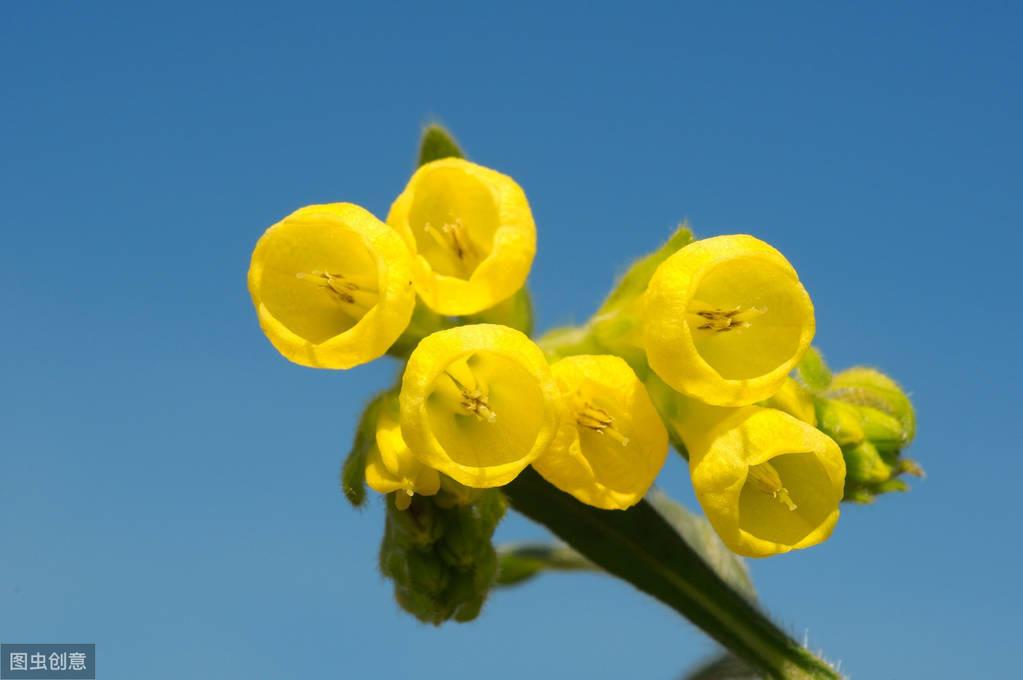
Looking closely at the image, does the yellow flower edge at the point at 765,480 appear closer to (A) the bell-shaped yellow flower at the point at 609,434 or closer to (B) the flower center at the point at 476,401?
(A) the bell-shaped yellow flower at the point at 609,434

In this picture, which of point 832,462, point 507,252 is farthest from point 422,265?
point 832,462

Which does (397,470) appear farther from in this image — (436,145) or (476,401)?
(436,145)

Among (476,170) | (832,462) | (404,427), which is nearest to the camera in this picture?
(404,427)

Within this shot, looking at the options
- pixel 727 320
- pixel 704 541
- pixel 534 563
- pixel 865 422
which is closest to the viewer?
pixel 727 320

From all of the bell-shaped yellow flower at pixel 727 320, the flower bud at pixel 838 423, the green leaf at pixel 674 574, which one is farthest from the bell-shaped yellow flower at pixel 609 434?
the flower bud at pixel 838 423

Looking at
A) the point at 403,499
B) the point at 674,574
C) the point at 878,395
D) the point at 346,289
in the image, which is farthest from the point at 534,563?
the point at 346,289

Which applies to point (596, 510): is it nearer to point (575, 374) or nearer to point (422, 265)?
point (575, 374)
